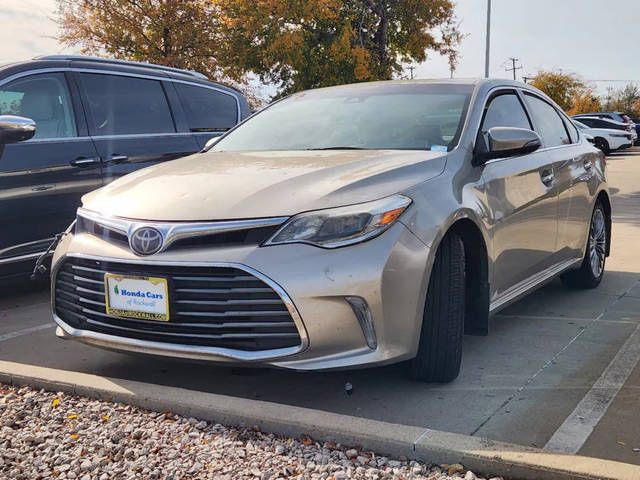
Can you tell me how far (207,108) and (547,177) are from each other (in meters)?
3.37

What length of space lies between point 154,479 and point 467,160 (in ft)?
7.28

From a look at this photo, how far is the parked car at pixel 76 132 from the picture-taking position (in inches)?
211

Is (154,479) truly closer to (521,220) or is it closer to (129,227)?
(129,227)

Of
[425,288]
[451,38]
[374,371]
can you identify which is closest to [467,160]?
[425,288]

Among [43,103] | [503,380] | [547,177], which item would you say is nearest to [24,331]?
[43,103]

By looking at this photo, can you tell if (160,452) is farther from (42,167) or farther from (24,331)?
(42,167)

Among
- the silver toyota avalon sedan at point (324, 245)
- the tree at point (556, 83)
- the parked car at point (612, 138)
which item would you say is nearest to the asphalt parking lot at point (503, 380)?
the silver toyota avalon sedan at point (324, 245)

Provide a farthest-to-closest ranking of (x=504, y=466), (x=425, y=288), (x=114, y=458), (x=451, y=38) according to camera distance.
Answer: (x=451, y=38), (x=425, y=288), (x=114, y=458), (x=504, y=466)

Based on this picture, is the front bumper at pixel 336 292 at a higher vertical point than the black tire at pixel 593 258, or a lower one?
higher

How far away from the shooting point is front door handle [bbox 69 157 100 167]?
18.7 feet

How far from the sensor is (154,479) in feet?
8.96

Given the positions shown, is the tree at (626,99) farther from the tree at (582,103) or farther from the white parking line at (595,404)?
the white parking line at (595,404)

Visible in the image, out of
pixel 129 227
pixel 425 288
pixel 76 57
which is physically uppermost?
pixel 76 57

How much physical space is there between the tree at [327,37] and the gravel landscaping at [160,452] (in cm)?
2130
